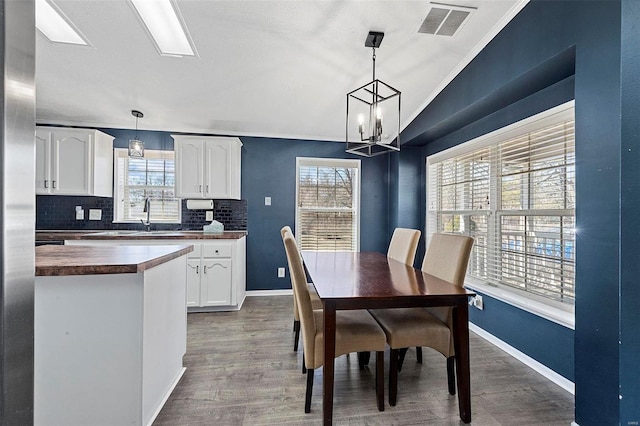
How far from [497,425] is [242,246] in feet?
9.75

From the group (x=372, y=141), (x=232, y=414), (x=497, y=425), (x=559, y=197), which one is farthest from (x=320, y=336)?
(x=559, y=197)

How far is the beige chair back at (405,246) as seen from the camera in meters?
2.56

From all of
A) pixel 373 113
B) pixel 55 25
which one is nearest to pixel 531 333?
pixel 373 113

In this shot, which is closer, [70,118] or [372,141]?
[372,141]

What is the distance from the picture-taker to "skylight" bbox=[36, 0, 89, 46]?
207 centimetres

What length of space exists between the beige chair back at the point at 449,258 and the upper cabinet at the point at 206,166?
8.25 ft

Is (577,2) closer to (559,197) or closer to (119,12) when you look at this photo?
(559,197)

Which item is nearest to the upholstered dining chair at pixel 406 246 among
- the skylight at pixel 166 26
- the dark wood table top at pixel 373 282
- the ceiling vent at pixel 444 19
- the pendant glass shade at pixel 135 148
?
the dark wood table top at pixel 373 282

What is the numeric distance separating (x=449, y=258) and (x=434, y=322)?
0.43 meters

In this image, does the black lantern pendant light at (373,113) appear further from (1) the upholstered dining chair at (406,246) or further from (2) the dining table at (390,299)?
(2) the dining table at (390,299)

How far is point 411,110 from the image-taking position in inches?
135

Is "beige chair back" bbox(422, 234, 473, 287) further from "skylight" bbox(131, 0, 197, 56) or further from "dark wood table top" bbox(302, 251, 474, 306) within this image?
"skylight" bbox(131, 0, 197, 56)

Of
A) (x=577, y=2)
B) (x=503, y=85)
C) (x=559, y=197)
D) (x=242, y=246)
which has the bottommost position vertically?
(x=242, y=246)

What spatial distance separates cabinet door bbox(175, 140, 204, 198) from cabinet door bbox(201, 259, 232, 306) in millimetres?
880
